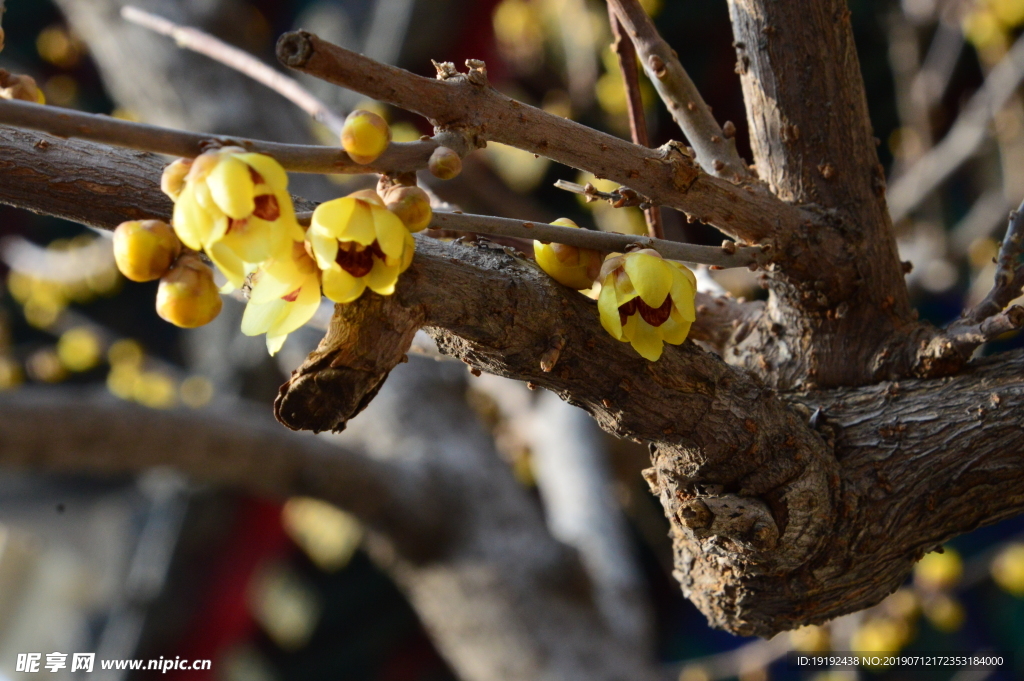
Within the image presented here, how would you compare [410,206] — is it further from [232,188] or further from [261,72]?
[261,72]

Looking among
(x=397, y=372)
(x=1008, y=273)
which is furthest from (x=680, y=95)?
(x=397, y=372)

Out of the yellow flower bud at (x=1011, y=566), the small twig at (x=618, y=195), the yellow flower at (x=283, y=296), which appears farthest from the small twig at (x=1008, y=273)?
the yellow flower bud at (x=1011, y=566)

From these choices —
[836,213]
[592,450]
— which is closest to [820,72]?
[836,213]

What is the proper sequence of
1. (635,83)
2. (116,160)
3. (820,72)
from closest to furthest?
(116,160) → (820,72) → (635,83)

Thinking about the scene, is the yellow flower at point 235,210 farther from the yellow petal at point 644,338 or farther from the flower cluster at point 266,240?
the yellow petal at point 644,338

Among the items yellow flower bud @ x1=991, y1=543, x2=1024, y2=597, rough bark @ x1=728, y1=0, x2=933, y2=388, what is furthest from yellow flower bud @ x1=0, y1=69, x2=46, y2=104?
yellow flower bud @ x1=991, y1=543, x2=1024, y2=597

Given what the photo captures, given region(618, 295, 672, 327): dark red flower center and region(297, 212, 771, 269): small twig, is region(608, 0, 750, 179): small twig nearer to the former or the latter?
region(297, 212, 771, 269): small twig

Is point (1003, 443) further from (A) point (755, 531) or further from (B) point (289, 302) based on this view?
(B) point (289, 302)
